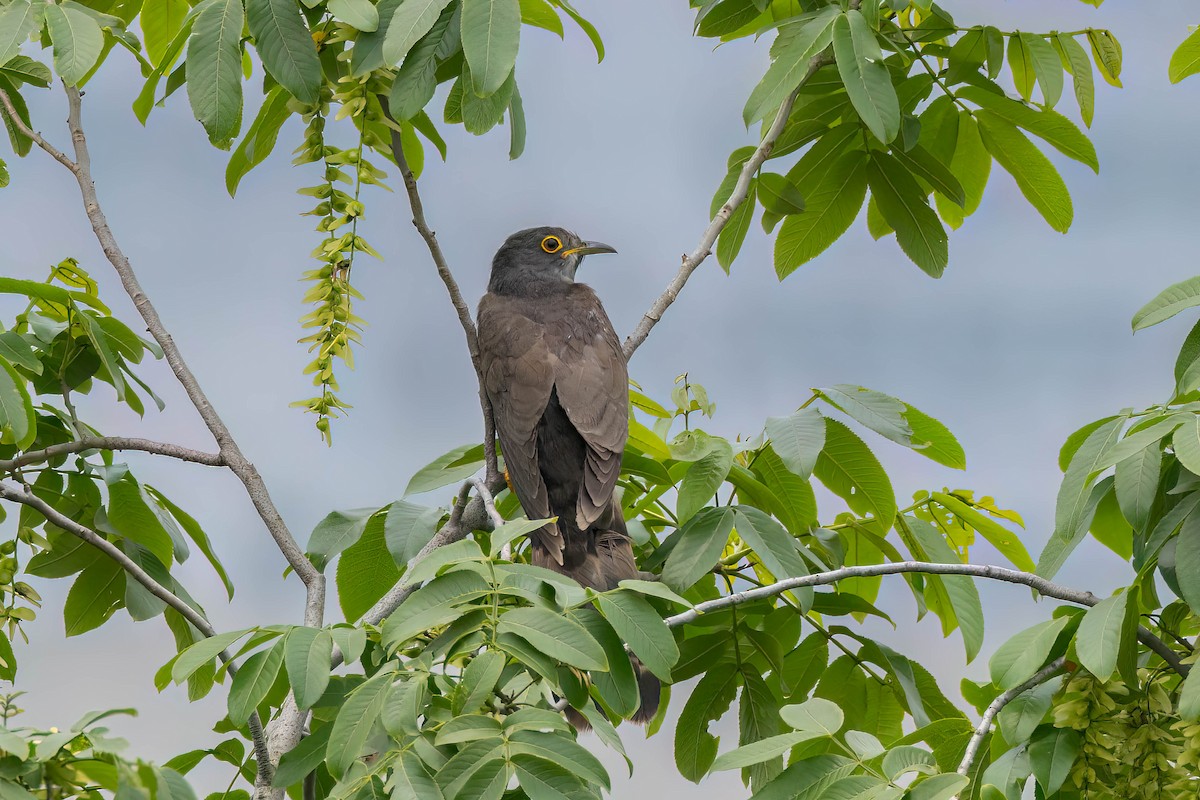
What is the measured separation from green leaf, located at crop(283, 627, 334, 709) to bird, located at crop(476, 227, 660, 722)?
3.34 ft

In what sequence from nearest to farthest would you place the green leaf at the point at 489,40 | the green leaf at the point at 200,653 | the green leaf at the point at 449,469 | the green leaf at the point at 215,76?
the green leaf at the point at 200,653 < the green leaf at the point at 489,40 < the green leaf at the point at 215,76 < the green leaf at the point at 449,469

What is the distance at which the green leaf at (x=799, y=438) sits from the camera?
2.88 metres

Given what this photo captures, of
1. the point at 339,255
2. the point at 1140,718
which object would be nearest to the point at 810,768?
the point at 1140,718

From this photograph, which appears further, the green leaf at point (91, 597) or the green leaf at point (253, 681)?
the green leaf at point (91, 597)

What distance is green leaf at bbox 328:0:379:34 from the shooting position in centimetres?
275

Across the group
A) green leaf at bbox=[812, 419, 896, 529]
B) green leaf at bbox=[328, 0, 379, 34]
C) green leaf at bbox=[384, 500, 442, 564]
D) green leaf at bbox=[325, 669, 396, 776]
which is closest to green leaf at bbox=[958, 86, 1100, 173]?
green leaf at bbox=[812, 419, 896, 529]

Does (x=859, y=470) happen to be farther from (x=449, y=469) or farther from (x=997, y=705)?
(x=449, y=469)

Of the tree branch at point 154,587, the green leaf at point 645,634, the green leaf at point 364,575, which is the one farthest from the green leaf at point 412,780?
the green leaf at point 364,575

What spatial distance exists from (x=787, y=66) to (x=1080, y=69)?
3.98 feet

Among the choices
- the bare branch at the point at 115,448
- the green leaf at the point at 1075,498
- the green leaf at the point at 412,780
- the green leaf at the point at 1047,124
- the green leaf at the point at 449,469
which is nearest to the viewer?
the green leaf at the point at 412,780

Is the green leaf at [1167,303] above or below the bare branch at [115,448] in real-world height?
above

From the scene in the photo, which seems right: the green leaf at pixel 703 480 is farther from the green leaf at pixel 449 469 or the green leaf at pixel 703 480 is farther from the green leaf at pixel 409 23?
the green leaf at pixel 409 23

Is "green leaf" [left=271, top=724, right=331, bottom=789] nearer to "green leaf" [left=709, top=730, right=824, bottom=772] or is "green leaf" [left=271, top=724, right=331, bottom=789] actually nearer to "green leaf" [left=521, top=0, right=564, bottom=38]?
"green leaf" [left=709, top=730, right=824, bottom=772]

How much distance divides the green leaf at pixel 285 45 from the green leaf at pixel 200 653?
→ 3.99 ft
